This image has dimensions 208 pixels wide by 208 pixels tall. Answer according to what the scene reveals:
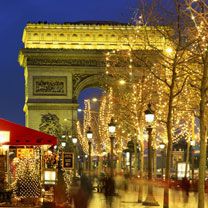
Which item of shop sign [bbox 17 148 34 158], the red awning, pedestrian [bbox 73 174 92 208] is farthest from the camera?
shop sign [bbox 17 148 34 158]

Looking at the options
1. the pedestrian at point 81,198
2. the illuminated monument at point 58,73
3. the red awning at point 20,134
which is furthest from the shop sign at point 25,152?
the illuminated monument at point 58,73

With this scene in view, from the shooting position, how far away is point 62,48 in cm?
8538

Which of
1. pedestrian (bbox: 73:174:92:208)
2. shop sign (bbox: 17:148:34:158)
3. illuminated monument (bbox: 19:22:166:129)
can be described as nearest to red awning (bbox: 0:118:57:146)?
pedestrian (bbox: 73:174:92:208)

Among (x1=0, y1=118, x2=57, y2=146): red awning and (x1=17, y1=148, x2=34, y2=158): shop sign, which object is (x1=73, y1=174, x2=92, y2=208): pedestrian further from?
(x1=17, y1=148, x2=34, y2=158): shop sign

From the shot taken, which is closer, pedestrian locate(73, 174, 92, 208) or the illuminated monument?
pedestrian locate(73, 174, 92, 208)

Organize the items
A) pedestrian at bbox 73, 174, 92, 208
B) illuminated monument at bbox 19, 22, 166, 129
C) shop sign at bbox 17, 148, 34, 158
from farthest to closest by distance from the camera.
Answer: illuminated monument at bbox 19, 22, 166, 129, shop sign at bbox 17, 148, 34, 158, pedestrian at bbox 73, 174, 92, 208

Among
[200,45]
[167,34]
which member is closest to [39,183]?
[200,45]

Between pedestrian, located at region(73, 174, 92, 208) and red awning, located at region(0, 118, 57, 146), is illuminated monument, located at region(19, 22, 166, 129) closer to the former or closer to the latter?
red awning, located at region(0, 118, 57, 146)

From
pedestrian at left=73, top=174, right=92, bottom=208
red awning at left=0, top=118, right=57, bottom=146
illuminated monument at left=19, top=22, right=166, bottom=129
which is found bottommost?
pedestrian at left=73, top=174, right=92, bottom=208

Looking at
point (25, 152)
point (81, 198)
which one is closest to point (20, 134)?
point (81, 198)

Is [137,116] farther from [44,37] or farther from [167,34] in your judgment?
[44,37]

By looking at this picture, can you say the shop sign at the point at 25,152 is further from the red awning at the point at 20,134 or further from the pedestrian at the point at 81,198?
the pedestrian at the point at 81,198

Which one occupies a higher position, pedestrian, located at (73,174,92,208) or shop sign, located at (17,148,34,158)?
shop sign, located at (17,148,34,158)

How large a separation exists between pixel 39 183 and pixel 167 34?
884 centimetres
